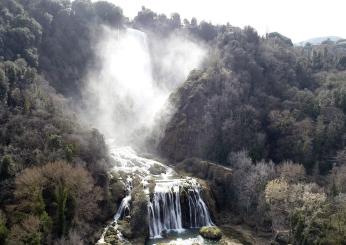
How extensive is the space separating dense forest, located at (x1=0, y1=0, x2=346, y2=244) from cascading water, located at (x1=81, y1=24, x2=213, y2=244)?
4.41 metres

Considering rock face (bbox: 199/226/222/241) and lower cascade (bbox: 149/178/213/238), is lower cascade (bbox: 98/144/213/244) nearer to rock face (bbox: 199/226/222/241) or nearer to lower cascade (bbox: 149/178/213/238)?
lower cascade (bbox: 149/178/213/238)

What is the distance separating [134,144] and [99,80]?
25347 millimetres

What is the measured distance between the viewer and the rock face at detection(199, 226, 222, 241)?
207ft

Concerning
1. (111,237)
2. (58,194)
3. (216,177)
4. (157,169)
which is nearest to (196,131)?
(157,169)

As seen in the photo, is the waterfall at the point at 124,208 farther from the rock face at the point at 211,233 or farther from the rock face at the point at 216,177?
the rock face at the point at 216,177

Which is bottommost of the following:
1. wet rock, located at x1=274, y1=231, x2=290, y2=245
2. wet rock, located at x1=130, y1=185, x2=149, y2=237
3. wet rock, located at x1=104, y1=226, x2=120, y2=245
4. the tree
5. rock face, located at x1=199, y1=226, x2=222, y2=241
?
wet rock, located at x1=274, y1=231, x2=290, y2=245

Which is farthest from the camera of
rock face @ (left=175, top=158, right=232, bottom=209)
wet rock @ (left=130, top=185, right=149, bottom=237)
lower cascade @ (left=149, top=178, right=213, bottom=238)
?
rock face @ (left=175, top=158, right=232, bottom=209)

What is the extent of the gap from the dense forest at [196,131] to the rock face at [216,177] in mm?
277

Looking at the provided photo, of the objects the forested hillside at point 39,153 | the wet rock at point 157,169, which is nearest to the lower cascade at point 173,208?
the wet rock at point 157,169

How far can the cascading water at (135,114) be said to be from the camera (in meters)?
67.8

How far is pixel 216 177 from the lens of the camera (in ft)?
254

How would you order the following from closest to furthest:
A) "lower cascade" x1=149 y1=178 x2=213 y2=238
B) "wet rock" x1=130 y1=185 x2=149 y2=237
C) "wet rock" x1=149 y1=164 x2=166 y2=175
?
"wet rock" x1=130 y1=185 x2=149 y2=237, "lower cascade" x1=149 y1=178 x2=213 y2=238, "wet rock" x1=149 y1=164 x2=166 y2=175

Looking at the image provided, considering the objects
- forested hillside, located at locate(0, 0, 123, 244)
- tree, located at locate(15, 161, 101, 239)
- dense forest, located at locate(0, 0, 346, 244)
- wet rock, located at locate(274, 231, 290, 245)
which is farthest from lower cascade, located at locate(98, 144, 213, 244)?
wet rock, located at locate(274, 231, 290, 245)

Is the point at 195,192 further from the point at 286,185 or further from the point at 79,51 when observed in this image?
the point at 79,51
